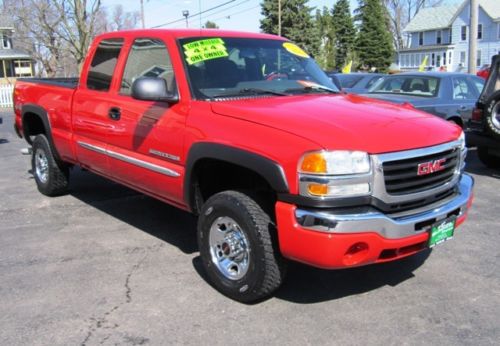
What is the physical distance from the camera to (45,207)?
6.39m

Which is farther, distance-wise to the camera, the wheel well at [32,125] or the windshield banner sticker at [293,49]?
the wheel well at [32,125]

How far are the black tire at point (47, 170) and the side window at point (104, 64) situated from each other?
1408 mm

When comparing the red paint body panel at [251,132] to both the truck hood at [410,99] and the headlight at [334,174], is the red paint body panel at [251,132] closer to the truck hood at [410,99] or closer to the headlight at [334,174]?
the headlight at [334,174]

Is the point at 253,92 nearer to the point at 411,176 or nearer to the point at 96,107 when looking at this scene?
the point at 411,176

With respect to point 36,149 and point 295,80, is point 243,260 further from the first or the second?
point 36,149

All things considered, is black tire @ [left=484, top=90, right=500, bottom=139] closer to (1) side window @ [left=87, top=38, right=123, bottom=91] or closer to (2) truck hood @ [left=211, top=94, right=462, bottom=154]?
(2) truck hood @ [left=211, top=94, right=462, bottom=154]

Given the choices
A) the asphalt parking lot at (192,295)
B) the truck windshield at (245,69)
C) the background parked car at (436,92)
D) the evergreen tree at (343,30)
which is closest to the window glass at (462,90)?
the background parked car at (436,92)

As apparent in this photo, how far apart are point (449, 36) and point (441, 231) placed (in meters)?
59.4

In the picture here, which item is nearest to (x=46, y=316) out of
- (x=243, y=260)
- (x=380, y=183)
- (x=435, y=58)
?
(x=243, y=260)

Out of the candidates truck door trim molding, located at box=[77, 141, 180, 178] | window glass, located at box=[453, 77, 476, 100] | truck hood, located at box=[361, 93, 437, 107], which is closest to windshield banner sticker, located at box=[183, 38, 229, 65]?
truck door trim molding, located at box=[77, 141, 180, 178]

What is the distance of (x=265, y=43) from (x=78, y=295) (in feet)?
8.96

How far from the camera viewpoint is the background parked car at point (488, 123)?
755 centimetres

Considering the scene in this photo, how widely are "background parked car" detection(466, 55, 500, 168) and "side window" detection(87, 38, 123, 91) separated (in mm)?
5287

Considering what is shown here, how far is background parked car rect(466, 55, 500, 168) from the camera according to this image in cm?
755
